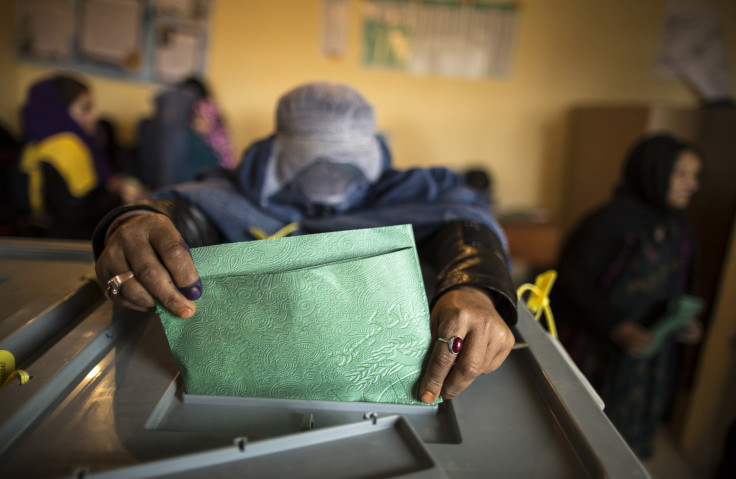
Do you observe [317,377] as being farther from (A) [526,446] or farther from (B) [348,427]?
(A) [526,446]

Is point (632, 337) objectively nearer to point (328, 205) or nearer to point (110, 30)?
Answer: point (328, 205)

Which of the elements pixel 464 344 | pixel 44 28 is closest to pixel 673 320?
pixel 464 344

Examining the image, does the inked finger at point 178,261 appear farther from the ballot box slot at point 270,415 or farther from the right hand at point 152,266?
the ballot box slot at point 270,415

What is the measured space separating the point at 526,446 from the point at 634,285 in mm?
1389

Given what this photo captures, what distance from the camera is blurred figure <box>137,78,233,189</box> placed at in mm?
2521

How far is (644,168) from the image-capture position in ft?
5.46

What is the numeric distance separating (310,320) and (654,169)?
1.63m

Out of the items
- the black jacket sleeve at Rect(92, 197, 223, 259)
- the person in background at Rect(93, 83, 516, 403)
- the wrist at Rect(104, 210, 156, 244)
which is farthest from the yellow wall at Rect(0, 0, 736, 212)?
the wrist at Rect(104, 210, 156, 244)

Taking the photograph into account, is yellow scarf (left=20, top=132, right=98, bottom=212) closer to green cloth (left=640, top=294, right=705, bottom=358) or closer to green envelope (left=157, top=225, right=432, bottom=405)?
green envelope (left=157, top=225, right=432, bottom=405)

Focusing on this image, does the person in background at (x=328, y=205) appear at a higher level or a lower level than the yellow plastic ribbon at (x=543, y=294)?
higher

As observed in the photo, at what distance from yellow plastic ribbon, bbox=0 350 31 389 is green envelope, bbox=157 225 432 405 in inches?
5.3

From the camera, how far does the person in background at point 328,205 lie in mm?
609

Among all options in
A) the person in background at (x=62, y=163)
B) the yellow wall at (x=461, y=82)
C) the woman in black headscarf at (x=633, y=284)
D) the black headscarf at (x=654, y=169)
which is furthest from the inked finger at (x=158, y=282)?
the yellow wall at (x=461, y=82)

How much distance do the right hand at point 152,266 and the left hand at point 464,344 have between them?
0.87ft
